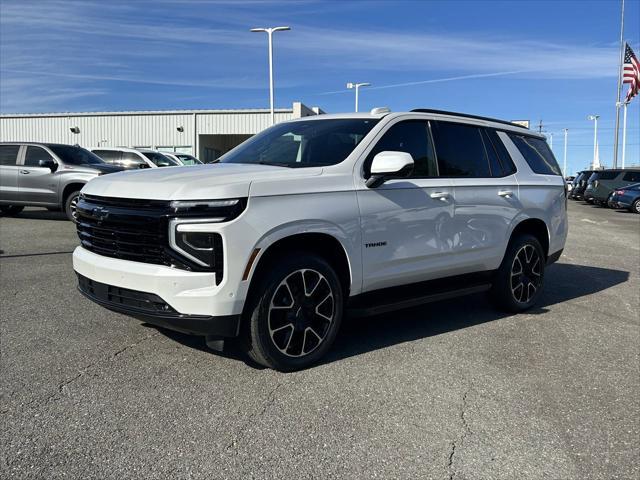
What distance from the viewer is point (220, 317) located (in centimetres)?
353

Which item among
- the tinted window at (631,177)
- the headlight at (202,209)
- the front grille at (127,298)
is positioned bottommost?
the front grille at (127,298)

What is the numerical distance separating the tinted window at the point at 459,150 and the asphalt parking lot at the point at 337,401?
146 cm

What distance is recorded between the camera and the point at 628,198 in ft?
81.8

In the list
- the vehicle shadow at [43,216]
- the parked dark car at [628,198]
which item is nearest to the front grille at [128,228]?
the vehicle shadow at [43,216]

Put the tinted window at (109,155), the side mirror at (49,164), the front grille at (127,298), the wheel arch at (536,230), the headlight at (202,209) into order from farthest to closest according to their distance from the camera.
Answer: the tinted window at (109,155), the side mirror at (49,164), the wheel arch at (536,230), the front grille at (127,298), the headlight at (202,209)

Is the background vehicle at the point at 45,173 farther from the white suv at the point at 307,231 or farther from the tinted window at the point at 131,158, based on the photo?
the white suv at the point at 307,231

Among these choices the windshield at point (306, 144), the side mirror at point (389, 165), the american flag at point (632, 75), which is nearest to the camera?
the side mirror at point (389, 165)

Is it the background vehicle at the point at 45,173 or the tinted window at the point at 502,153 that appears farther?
the background vehicle at the point at 45,173

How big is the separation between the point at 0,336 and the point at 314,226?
2.78m

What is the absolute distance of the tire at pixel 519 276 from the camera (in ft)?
18.5

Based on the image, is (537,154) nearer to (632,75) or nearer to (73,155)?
(73,155)

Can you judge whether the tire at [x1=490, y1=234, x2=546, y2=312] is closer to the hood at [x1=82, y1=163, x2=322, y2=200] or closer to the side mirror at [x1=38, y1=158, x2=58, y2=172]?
the hood at [x1=82, y1=163, x2=322, y2=200]

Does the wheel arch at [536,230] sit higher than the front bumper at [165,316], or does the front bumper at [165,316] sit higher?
the wheel arch at [536,230]

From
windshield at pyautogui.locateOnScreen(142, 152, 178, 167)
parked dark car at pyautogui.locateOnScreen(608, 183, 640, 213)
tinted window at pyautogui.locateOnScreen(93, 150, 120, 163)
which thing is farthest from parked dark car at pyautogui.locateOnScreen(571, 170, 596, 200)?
tinted window at pyautogui.locateOnScreen(93, 150, 120, 163)
